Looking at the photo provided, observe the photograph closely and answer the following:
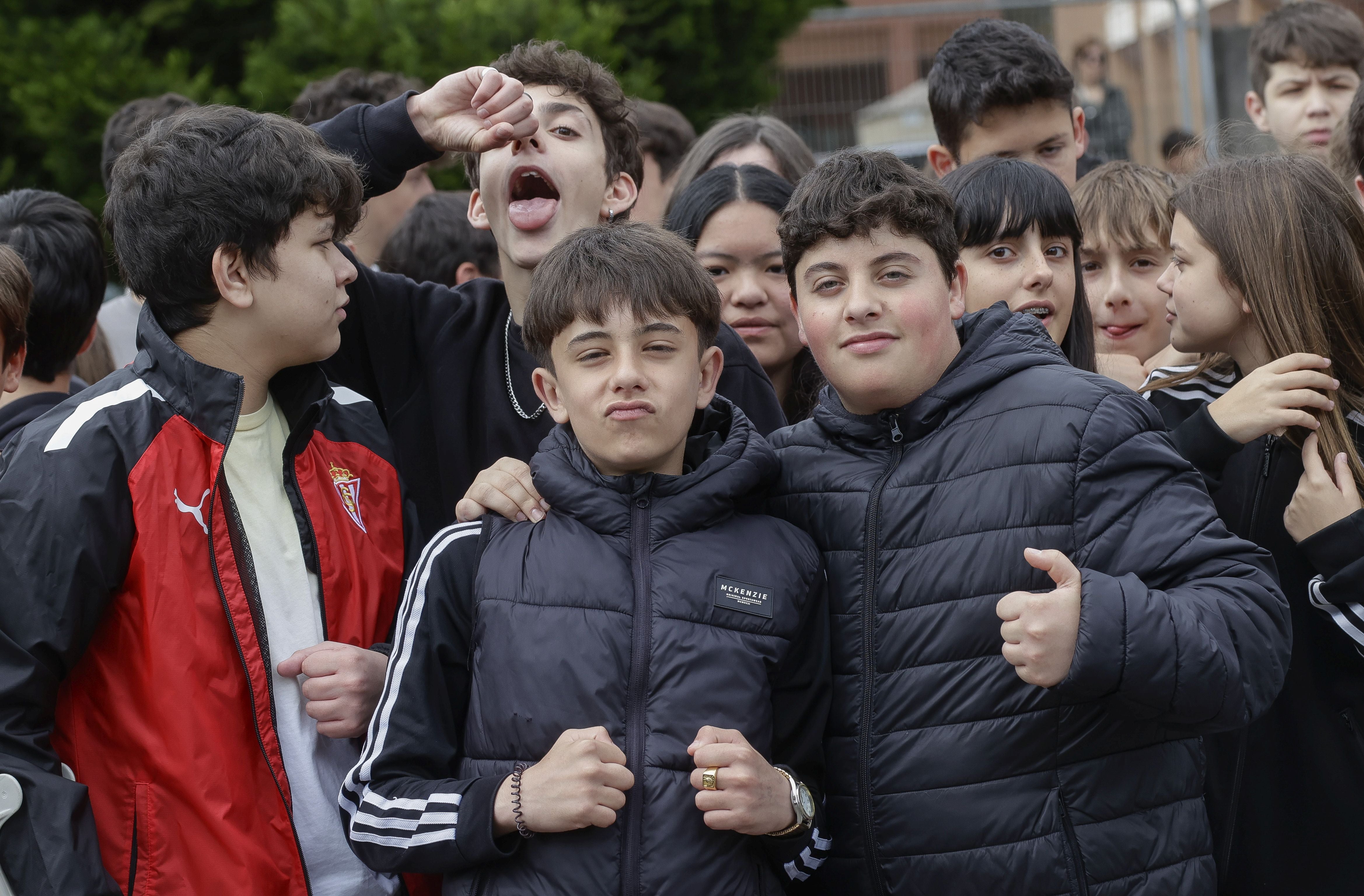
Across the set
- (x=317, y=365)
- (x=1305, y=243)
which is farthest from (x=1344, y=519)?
(x=317, y=365)

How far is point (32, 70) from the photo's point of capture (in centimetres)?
1047

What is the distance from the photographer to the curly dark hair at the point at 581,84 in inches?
136

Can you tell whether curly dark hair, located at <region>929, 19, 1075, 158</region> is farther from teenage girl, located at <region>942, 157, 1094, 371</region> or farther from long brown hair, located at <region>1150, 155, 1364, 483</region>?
long brown hair, located at <region>1150, 155, 1364, 483</region>

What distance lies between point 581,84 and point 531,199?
0.36 m

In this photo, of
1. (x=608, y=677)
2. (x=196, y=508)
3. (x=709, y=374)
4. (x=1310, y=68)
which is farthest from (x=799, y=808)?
(x=1310, y=68)

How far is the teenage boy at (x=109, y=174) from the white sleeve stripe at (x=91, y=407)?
2556 millimetres

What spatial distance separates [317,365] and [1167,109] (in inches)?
434

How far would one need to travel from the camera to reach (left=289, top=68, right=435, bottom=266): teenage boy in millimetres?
5641

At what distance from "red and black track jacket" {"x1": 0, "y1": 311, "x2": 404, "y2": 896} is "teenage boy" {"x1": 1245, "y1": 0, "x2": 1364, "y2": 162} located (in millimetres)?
4612

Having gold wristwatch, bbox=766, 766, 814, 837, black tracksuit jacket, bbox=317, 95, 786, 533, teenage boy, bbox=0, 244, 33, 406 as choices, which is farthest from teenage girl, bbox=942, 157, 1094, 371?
teenage boy, bbox=0, 244, 33, 406

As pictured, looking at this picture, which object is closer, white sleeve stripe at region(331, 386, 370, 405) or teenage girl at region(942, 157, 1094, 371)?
white sleeve stripe at region(331, 386, 370, 405)

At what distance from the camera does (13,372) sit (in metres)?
3.24

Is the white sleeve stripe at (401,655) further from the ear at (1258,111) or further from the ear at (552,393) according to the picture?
the ear at (1258,111)

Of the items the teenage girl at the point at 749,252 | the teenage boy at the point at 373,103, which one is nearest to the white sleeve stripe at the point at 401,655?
the teenage girl at the point at 749,252
